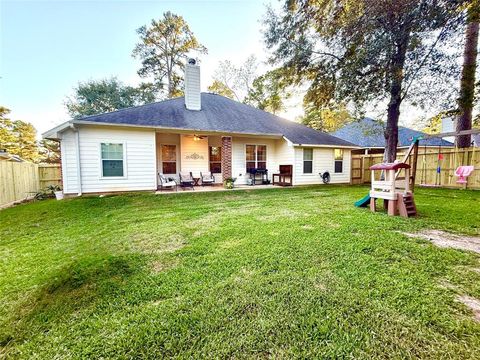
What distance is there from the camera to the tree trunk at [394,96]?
593 cm

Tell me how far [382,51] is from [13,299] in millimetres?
8974

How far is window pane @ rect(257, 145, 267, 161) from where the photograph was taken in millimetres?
11578

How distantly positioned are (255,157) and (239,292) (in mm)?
9865

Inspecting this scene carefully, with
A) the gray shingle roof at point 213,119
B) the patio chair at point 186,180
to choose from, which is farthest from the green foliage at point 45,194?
the patio chair at point 186,180

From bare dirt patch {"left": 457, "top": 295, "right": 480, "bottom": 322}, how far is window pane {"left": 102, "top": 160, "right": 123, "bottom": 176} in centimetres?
942

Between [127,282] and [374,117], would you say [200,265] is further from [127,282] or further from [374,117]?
[374,117]

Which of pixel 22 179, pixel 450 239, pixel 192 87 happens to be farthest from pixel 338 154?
pixel 22 179

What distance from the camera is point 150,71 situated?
62.1ft

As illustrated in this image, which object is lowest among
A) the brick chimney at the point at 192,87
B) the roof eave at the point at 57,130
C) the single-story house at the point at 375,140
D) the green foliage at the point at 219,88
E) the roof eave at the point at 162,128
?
the roof eave at the point at 57,130

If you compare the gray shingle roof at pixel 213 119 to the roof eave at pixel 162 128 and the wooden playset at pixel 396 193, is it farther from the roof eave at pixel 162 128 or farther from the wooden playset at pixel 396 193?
the wooden playset at pixel 396 193

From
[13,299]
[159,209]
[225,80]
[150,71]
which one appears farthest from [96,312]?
[225,80]

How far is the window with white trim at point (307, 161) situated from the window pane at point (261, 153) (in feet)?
7.12

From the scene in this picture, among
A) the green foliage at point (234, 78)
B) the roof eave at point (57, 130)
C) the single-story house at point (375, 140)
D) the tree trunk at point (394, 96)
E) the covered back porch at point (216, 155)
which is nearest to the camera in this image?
the tree trunk at point (394, 96)

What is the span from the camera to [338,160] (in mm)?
11852
